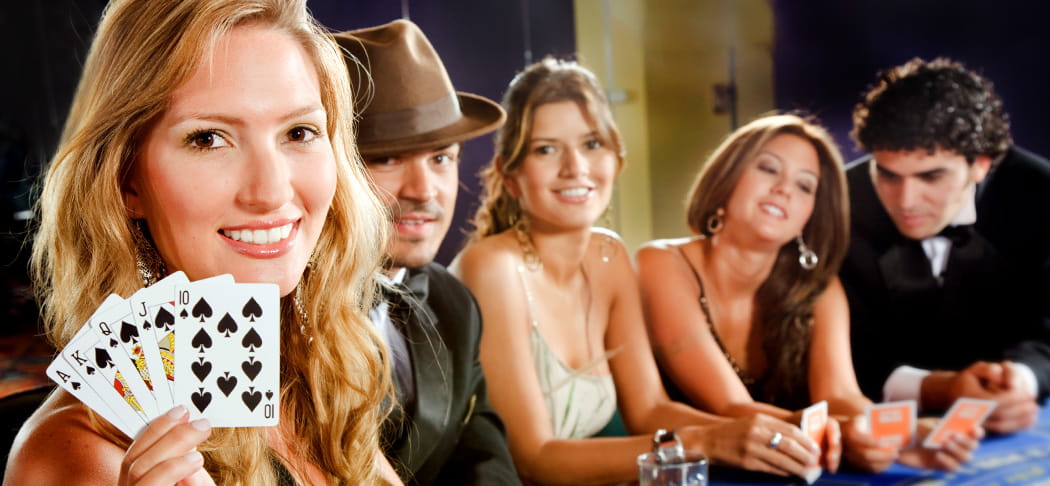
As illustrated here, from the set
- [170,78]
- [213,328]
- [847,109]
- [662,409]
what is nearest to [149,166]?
[170,78]

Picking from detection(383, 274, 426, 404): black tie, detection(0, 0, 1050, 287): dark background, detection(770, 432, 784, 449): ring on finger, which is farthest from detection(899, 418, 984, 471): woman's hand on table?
detection(383, 274, 426, 404): black tie

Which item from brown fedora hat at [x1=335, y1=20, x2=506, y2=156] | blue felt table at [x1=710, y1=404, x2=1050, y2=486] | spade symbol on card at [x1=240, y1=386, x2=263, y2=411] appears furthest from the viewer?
blue felt table at [x1=710, y1=404, x2=1050, y2=486]

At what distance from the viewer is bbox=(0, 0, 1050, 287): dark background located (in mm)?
1846

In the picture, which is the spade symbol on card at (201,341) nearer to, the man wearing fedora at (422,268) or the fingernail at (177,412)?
the fingernail at (177,412)

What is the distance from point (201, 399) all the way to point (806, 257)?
7.11 feet

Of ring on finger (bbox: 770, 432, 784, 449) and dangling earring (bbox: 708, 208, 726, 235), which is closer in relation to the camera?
ring on finger (bbox: 770, 432, 784, 449)

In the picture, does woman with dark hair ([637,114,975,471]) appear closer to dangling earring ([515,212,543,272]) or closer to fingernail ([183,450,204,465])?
dangling earring ([515,212,543,272])

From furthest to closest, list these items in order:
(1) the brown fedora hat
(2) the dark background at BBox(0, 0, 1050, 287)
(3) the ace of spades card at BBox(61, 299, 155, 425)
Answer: (1) the brown fedora hat → (2) the dark background at BBox(0, 0, 1050, 287) → (3) the ace of spades card at BBox(61, 299, 155, 425)

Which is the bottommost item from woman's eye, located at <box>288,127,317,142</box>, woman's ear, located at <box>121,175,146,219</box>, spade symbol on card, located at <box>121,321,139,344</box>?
spade symbol on card, located at <box>121,321,139,344</box>

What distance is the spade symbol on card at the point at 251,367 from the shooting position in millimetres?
1355

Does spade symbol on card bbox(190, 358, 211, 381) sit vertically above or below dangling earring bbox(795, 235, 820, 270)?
above

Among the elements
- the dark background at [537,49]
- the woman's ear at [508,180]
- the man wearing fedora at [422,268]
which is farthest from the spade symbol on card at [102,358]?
the woman's ear at [508,180]

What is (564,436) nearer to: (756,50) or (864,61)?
(756,50)

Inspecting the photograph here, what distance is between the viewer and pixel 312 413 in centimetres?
165
